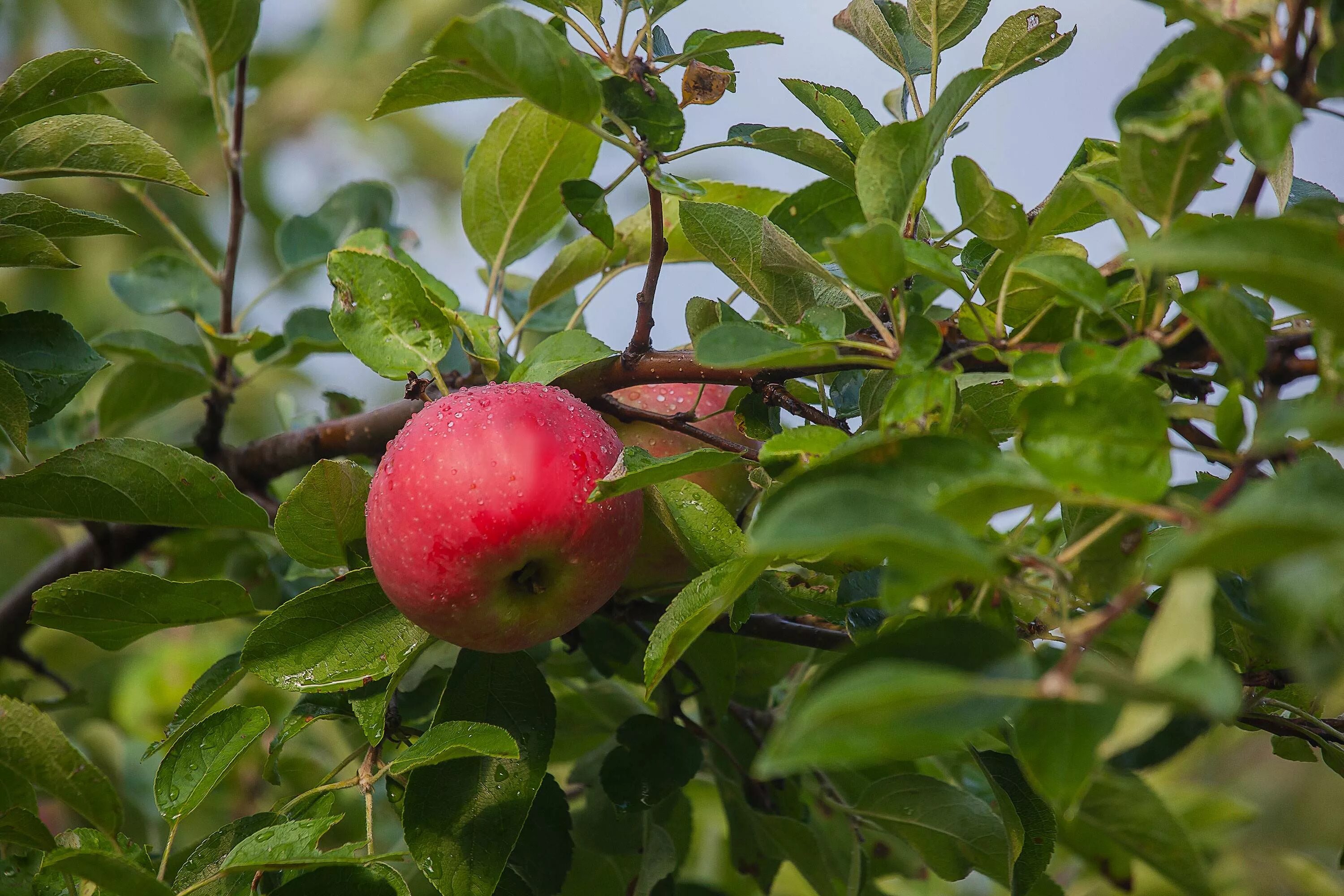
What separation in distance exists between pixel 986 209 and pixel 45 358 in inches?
31.5

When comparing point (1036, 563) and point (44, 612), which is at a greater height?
point (1036, 563)

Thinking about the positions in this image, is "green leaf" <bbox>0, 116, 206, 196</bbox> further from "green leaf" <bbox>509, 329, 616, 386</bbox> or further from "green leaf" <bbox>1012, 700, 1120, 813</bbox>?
"green leaf" <bbox>1012, 700, 1120, 813</bbox>

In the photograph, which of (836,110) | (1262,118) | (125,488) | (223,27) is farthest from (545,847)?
(223,27)

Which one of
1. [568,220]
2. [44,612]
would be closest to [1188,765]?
[568,220]

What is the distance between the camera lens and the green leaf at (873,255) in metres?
0.58

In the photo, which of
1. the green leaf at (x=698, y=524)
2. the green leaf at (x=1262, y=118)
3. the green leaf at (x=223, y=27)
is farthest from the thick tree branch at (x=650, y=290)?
the green leaf at (x=223, y=27)

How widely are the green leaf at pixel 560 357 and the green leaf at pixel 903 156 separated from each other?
27cm

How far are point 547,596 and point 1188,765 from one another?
1.65 m

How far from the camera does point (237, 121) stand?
4.06 ft

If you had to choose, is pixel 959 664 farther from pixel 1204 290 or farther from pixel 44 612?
pixel 44 612

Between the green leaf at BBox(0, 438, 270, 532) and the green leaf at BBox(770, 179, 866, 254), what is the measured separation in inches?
22.1

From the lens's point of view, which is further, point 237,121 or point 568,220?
point 568,220

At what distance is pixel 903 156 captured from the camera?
69 cm

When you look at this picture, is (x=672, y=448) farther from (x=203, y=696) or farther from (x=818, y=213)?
(x=203, y=696)
